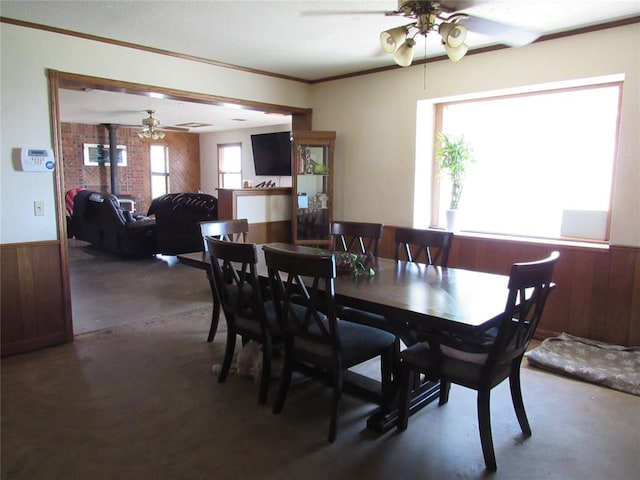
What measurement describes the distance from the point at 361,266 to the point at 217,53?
254cm

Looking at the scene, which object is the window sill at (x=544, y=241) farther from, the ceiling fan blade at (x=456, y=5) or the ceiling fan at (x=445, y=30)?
the ceiling fan blade at (x=456, y=5)

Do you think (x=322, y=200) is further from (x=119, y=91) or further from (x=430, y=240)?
(x=119, y=91)

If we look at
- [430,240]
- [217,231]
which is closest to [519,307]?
[430,240]

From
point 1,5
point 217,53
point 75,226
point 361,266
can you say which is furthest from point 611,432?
point 75,226

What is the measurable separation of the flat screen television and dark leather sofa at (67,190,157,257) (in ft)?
9.73

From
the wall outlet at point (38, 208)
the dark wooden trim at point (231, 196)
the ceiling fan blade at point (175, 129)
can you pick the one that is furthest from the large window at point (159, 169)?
the wall outlet at point (38, 208)

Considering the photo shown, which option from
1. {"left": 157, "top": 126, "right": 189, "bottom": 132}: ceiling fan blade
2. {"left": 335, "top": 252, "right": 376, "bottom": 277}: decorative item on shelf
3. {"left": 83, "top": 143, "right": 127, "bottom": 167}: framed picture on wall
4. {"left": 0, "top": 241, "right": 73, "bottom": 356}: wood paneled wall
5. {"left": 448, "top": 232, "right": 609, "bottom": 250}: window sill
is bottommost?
{"left": 0, "top": 241, "right": 73, "bottom": 356}: wood paneled wall

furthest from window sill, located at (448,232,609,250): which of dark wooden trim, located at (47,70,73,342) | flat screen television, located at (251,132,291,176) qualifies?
flat screen television, located at (251,132,291,176)

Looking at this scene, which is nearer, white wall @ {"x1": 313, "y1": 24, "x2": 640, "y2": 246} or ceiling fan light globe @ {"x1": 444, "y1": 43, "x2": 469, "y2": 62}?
ceiling fan light globe @ {"x1": 444, "y1": 43, "x2": 469, "y2": 62}

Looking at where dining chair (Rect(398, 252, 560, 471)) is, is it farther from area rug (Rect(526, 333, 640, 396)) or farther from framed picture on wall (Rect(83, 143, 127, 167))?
framed picture on wall (Rect(83, 143, 127, 167))

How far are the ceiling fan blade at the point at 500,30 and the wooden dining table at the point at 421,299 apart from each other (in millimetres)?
1355

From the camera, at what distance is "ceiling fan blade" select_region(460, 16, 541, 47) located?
7.88 feet

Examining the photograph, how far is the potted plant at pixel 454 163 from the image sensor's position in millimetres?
4125

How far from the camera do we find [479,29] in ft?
8.18
